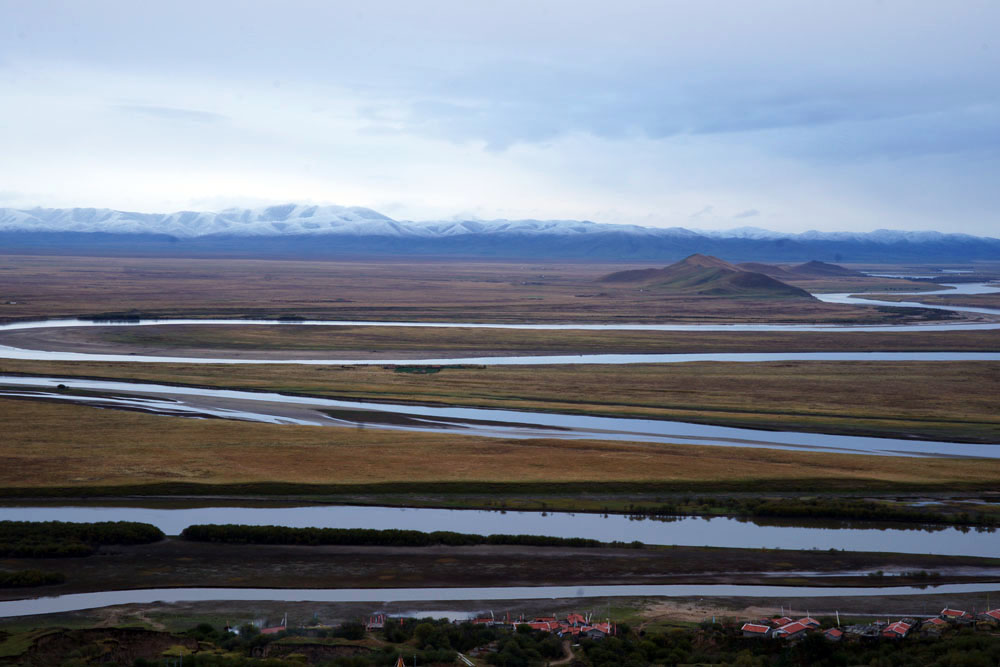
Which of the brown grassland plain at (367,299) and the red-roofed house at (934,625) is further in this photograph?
the brown grassland plain at (367,299)

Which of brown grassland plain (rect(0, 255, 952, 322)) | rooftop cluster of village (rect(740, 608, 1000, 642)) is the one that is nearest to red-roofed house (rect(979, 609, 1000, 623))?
rooftop cluster of village (rect(740, 608, 1000, 642))

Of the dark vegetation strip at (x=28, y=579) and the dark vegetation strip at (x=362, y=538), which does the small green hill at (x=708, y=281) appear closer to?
the dark vegetation strip at (x=362, y=538)

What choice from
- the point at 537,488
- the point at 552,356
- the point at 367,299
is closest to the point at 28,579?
the point at 537,488

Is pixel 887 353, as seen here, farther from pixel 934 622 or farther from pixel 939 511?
pixel 934 622

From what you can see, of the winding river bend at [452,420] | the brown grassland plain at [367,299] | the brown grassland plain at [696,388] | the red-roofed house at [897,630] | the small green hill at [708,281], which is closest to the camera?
the red-roofed house at [897,630]

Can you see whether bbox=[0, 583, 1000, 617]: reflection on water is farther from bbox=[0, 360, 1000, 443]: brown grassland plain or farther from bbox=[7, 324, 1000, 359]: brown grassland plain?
bbox=[7, 324, 1000, 359]: brown grassland plain

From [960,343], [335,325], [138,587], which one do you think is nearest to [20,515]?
[138,587]

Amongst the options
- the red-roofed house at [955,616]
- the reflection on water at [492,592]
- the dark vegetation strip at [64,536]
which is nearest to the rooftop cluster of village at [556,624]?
the reflection on water at [492,592]
